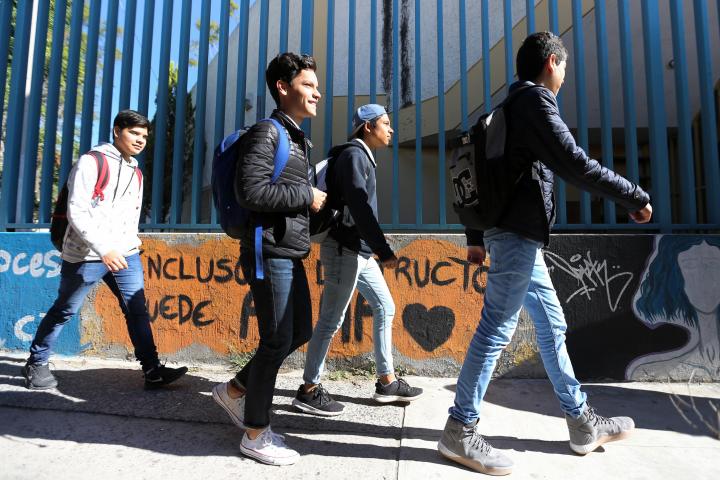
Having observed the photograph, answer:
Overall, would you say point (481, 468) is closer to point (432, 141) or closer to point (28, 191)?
point (28, 191)

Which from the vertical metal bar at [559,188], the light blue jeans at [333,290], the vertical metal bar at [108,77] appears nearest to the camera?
the light blue jeans at [333,290]

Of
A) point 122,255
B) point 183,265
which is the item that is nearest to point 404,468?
point 122,255

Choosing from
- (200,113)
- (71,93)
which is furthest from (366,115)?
(71,93)

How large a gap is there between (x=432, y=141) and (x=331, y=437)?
195 inches

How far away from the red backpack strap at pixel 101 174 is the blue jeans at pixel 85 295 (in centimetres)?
44

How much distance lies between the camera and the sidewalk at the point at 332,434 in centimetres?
202

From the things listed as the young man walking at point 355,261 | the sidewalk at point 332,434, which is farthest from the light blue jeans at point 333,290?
the sidewalk at point 332,434

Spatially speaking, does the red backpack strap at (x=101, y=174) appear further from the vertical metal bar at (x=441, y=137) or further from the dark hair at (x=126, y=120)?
the vertical metal bar at (x=441, y=137)

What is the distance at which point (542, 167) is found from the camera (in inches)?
81.6

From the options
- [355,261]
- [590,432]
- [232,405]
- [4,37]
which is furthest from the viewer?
[4,37]

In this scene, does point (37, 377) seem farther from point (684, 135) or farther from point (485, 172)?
point (684, 135)

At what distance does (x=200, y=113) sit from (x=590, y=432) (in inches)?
135

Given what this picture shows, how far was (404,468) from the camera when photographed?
6.67 ft

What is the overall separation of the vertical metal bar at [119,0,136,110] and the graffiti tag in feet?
11.7
